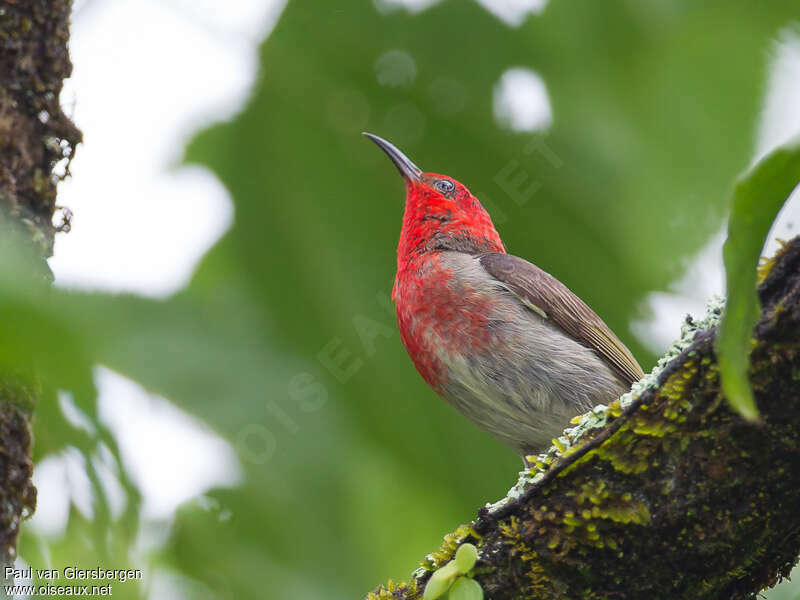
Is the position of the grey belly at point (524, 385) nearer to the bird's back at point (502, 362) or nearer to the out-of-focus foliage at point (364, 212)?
the bird's back at point (502, 362)

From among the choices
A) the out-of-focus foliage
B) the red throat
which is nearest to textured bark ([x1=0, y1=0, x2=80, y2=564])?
the out-of-focus foliage

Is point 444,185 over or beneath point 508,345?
over

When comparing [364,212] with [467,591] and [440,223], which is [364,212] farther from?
[467,591]

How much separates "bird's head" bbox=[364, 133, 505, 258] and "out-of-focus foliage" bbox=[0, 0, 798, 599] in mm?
752

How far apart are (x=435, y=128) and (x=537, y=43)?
59 centimetres

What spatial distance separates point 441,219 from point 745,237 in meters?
4.38

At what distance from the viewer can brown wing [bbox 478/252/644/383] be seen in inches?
175

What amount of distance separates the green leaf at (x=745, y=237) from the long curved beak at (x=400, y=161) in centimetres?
310

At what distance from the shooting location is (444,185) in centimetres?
514

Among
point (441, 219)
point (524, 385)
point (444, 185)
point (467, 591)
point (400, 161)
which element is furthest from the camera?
point (441, 219)

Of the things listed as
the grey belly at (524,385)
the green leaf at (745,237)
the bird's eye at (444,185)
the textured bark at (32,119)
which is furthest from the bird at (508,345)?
the green leaf at (745,237)

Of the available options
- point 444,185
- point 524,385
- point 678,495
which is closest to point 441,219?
point 444,185

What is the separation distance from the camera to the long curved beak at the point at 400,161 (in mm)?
→ 4074

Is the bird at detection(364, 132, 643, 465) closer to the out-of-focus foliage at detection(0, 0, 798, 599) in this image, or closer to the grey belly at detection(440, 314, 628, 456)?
the grey belly at detection(440, 314, 628, 456)
